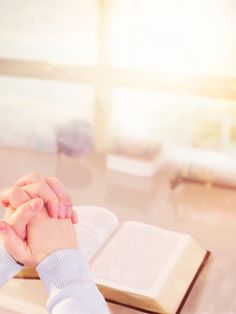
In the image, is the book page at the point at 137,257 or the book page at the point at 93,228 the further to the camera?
the book page at the point at 93,228

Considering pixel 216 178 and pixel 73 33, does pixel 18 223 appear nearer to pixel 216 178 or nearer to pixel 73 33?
pixel 216 178

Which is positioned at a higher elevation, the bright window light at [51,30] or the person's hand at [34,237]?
the bright window light at [51,30]

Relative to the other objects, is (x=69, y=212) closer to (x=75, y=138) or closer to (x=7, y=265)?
(x=7, y=265)

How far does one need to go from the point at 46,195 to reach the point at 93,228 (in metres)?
0.18

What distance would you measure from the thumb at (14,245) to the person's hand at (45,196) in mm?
62

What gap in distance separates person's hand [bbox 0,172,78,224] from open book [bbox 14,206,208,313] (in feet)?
0.32

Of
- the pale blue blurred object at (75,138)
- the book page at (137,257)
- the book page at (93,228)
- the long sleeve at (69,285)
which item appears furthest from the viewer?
the pale blue blurred object at (75,138)

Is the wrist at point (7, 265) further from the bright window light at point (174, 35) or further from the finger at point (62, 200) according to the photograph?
the bright window light at point (174, 35)

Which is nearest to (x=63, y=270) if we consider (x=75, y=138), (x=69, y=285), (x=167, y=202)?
(x=69, y=285)

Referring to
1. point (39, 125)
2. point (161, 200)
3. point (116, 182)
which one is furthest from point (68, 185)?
point (39, 125)

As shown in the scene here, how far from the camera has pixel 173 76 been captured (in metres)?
1.44

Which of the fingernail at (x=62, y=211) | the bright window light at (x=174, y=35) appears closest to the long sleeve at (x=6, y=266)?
the fingernail at (x=62, y=211)

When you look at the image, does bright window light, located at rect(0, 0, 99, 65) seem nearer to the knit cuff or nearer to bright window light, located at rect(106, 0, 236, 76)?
bright window light, located at rect(106, 0, 236, 76)

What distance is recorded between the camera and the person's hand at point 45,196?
0.83 metres
